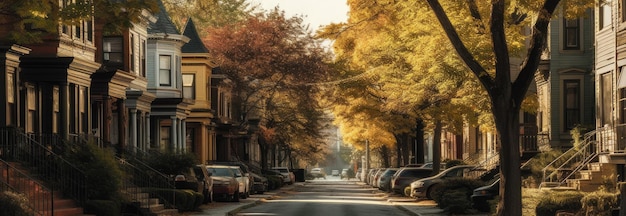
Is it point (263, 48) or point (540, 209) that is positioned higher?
point (263, 48)

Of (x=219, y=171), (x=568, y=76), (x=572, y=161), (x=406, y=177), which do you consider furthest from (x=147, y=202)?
(x=406, y=177)

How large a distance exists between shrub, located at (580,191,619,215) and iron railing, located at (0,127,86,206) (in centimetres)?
1304

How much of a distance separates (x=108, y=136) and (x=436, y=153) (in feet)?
69.7

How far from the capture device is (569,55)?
47.8 meters

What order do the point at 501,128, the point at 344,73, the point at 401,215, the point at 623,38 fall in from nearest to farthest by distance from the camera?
the point at 501,128
the point at 623,38
the point at 401,215
the point at 344,73

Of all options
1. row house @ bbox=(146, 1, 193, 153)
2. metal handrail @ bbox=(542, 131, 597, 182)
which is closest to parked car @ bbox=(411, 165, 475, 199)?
metal handrail @ bbox=(542, 131, 597, 182)

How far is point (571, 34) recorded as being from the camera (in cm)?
4788

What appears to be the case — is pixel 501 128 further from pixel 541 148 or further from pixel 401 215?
pixel 541 148

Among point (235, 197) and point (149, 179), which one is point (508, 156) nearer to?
point (149, 179)

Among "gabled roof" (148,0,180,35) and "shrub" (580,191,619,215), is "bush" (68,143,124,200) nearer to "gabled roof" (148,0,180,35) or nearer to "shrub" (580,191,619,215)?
"shrub" (580,191,619,215)

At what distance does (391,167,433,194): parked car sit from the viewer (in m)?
58.8

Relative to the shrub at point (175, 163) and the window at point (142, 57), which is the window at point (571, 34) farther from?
the window at point (142, 57)

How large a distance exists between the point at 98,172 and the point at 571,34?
23.6 m

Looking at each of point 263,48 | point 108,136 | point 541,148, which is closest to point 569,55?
point 541,148
